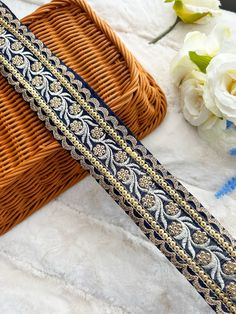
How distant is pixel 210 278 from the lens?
26.8 inches

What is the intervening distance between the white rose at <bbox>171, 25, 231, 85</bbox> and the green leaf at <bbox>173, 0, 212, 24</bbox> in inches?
3.9

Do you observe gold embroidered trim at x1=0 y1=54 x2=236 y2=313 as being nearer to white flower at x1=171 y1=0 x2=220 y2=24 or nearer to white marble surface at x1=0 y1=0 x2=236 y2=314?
white marble surface at x1=0 y1=0 x2=236 y2=314

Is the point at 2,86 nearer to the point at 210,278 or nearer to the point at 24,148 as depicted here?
the point at 24,148

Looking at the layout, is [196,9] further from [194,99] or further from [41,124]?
[41,124]

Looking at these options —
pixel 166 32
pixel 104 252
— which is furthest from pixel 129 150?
pixel 166 32

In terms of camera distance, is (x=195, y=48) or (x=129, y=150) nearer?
(x=129, y=150)

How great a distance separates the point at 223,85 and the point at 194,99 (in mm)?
87

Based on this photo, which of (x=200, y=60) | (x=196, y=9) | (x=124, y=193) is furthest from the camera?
(x=196, y=9)

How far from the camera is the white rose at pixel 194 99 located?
87 centimetres

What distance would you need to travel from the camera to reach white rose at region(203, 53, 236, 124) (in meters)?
0.80

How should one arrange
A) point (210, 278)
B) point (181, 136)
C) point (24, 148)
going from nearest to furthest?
1. point (210, 278)
2. point (24, 148)
3. point (181, 136)

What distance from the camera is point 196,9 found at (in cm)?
98

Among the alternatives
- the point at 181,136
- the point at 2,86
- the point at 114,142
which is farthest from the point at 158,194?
the point at 2,86

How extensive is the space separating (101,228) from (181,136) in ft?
0.69
